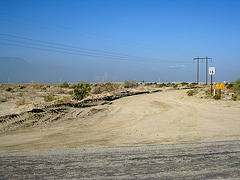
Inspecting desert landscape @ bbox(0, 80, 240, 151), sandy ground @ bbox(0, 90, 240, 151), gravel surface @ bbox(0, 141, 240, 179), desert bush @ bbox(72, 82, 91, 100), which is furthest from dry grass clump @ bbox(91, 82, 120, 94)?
gravel surface @ bbox(0, 141, 240, 179)

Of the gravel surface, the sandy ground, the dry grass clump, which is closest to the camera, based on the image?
the gravel surface

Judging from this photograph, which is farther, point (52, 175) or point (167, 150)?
point (167, 150)

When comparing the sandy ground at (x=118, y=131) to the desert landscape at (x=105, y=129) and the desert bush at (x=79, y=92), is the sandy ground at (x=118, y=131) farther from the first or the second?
the desert bush at (x=79, y=92)

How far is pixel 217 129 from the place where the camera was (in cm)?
1210

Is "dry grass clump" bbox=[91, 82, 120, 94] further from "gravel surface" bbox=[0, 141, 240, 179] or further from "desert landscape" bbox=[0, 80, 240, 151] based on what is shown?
"gravel surface" bbox=[0, 141, 240, 179]

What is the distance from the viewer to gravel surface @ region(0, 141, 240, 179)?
5.91 meters

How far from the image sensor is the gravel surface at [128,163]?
591cm

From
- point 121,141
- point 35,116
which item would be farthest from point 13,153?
point 35,116

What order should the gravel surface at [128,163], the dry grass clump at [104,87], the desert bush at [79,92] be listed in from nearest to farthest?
the gravel surface at [128,163]
the desert bush at [79,92]
the dry grass clump at [104,87]

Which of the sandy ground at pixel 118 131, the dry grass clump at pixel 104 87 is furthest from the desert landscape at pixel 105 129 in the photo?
the dry grass clump at pixel 104 87

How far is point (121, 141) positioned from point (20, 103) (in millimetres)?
13990

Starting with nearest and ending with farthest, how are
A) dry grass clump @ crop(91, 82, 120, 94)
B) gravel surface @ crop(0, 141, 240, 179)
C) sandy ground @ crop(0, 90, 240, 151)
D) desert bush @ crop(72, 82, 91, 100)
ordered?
gravel surface @ crop(0, 141, 240, 179)
sandy ground @ crop(0, 90, 240, 151)
desert bush @ crop(72, 82, 91, 100)
dry grass clump @ crop(91, 82, 120, 94)

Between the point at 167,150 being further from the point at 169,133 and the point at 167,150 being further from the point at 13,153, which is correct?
the point at 13,153

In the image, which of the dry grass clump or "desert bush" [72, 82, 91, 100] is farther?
the dry grass clump
